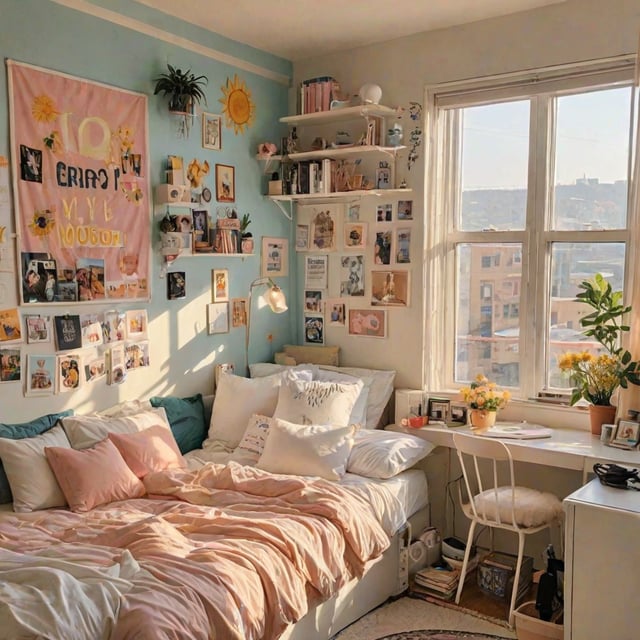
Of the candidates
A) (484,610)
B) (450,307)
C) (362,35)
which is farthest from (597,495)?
(362,35)

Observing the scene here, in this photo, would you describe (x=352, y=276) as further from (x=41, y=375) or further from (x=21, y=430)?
(x=21, y=430)

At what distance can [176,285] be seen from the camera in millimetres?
3682

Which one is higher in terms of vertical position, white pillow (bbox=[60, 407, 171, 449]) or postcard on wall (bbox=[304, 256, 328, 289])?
postcard on wall (bbox=[304, 256, 328, 289])

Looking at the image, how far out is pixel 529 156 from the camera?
361 centimetres

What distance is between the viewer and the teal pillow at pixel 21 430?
285 centimetres

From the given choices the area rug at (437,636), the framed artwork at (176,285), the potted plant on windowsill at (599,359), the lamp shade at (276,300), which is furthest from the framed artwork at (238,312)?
the area rug at (437,636)

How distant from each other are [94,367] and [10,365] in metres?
0.42

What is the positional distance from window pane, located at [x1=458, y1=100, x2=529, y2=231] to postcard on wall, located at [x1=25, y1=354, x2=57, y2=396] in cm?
220

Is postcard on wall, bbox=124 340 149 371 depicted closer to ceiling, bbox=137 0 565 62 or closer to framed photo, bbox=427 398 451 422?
framed photo, bbox=427 398 451 422

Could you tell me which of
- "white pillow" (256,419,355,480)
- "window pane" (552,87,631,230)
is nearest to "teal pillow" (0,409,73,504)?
"white pillow" (256,419,355,480)

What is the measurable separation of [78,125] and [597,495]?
2.65 m

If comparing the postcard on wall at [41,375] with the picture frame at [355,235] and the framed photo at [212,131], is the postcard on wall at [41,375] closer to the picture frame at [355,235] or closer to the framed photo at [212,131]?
the framed photo at [212,131]

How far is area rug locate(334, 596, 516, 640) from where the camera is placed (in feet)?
9.73

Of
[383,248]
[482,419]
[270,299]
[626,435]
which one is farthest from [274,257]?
[626,435]
